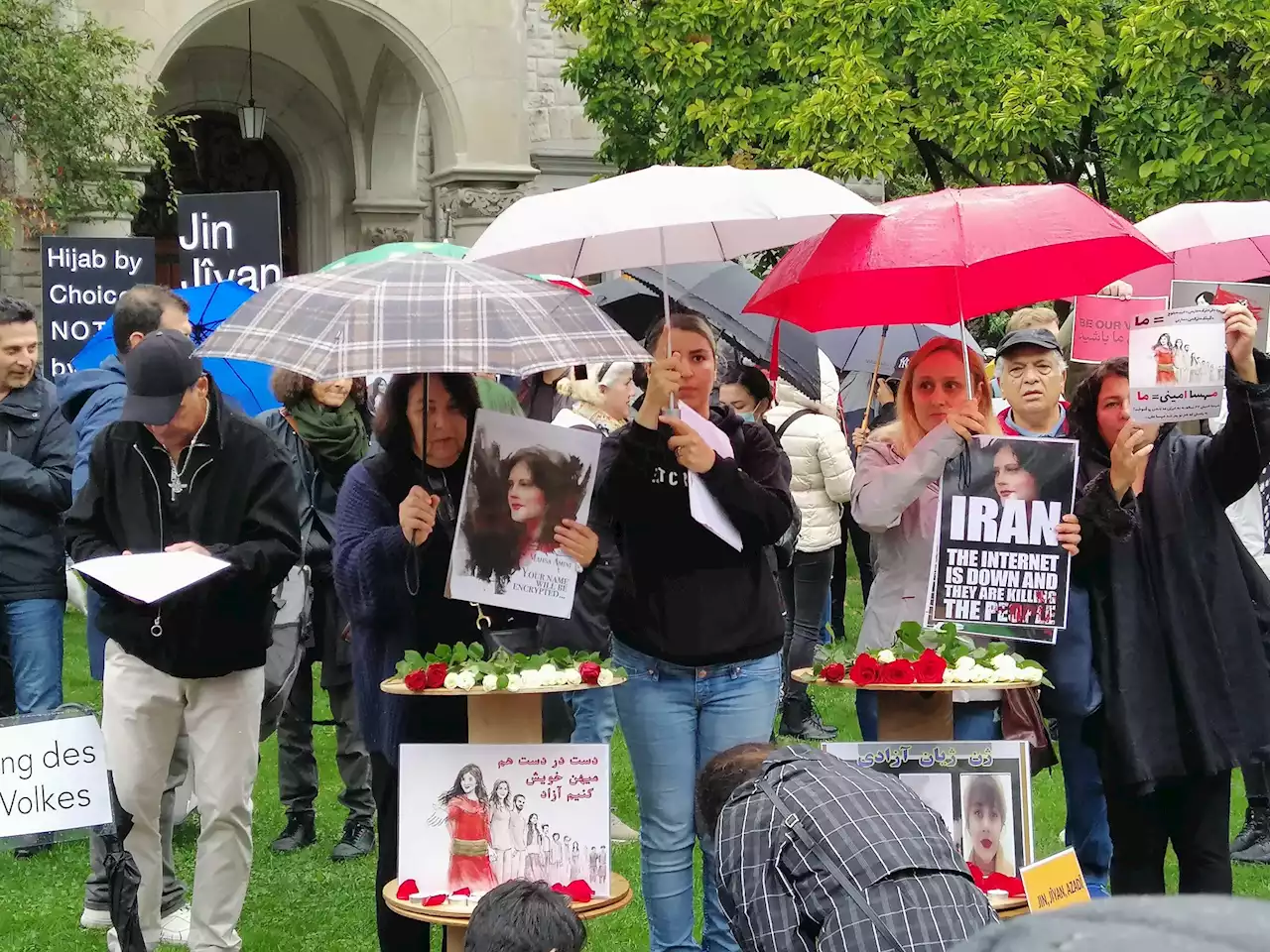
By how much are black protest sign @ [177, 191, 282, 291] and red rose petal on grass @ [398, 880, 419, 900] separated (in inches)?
221

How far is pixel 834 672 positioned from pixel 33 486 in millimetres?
3833

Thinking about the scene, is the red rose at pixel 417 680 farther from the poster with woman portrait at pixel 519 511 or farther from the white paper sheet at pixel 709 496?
the white paper sheet at pixel 709 496

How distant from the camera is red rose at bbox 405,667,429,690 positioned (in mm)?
4320

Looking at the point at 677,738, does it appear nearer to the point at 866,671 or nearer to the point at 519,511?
the point at 866,671

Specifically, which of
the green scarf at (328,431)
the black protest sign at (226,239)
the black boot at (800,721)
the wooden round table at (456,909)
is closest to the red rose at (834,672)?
the wooden round table at (456,909)

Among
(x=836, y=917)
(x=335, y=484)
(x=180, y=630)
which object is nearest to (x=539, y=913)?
(x=836, y=917)

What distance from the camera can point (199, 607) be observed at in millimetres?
5141

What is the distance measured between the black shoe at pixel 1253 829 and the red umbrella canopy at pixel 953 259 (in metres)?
2.69

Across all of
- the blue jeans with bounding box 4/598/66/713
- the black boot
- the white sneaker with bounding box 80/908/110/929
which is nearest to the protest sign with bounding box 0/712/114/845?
the white sneaker with bounding box 80/908/110/929

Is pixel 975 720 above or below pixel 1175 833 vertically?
above

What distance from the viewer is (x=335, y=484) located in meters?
6.83

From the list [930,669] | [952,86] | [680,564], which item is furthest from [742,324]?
[952,86]

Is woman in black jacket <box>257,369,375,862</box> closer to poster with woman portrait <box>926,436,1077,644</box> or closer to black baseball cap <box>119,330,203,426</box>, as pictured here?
black baseball cap <box>119,330,203,426</box>

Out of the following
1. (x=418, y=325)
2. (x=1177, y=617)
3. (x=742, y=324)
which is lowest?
(x=1177, y=617)
